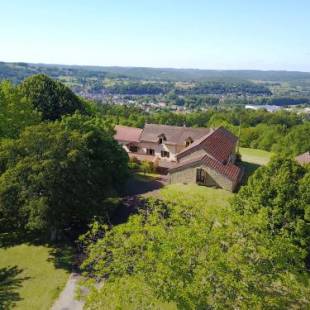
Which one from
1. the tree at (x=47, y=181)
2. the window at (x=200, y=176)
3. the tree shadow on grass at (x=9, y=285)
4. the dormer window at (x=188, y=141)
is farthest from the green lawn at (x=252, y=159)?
the tree shadow on grass at (x=9, y=285)

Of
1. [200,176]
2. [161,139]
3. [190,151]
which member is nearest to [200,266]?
[200,176]

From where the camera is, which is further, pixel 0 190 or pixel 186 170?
pixel 186 170

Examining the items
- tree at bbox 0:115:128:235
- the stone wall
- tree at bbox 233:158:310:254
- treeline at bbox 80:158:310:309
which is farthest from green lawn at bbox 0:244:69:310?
the stone wall

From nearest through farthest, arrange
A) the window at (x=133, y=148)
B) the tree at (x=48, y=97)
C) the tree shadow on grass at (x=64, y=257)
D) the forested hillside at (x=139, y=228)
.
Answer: the forested hillside at (x=139, y=228)
the tree shadow on grass at (x=64, y=257)
the tree at (x=48, y=97)
the window at (x=133, y=148)

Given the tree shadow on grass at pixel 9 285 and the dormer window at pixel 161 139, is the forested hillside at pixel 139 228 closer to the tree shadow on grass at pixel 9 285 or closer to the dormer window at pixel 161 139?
the tree shadow on grass at pixel 9 285

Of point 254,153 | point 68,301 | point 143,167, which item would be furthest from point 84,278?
point 254,153

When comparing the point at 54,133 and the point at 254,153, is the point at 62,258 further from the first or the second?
the point at 254,153

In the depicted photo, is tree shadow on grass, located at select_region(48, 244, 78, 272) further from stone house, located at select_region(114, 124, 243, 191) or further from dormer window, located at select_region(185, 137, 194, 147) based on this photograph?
dormer window, located at select_region(185, 137, 194, 147)

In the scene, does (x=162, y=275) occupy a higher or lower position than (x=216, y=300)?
higher
